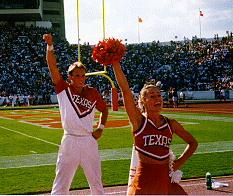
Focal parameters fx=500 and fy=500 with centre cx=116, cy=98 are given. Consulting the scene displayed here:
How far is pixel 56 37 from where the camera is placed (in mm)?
54219

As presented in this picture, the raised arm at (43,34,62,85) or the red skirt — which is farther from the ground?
the raised arm at (43,34,62,85)

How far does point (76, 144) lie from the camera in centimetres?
519

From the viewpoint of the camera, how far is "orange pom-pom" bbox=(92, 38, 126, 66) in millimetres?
4023

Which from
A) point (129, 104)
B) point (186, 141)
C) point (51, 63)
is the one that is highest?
Result: point (51, 63)

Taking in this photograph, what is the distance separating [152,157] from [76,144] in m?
1.48

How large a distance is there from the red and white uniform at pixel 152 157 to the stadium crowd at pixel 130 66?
34.5 m

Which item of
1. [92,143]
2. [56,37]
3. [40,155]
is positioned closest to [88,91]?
[92,143]

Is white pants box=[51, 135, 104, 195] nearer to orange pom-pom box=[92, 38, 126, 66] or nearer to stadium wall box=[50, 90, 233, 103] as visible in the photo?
orange pom-pom box=[92, 38, 126, 66]

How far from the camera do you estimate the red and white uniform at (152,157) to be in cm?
376

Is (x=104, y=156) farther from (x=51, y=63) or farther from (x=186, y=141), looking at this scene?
(x=186, y=141)

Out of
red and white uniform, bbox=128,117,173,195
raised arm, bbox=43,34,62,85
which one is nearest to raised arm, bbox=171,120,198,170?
red and white uniform, bbox=128,117,173,195

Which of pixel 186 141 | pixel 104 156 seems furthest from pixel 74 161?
pixel 104 156

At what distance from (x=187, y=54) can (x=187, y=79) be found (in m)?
3.77

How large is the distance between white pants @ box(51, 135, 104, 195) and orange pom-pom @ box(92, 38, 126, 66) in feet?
4.38
